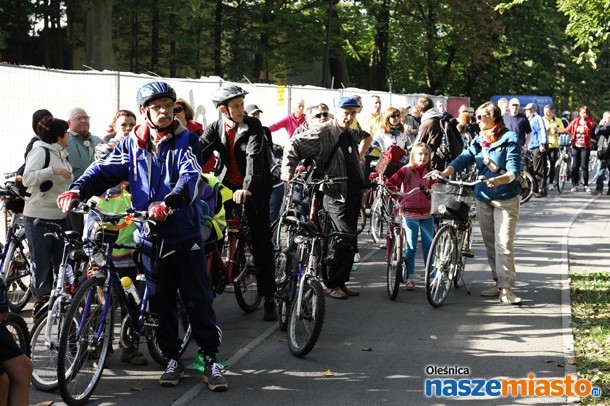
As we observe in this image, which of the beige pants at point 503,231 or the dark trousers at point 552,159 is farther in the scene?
the dark trousers at point 552,159

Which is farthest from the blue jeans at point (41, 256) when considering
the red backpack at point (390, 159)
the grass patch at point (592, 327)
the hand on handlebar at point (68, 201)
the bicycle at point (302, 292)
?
the red backpack at point (390, 159)

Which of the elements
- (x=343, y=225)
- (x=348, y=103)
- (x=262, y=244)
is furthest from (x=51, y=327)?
(x=348, y=103)

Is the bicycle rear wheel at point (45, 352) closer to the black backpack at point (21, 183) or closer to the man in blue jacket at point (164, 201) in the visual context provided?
the man in blue jacket at point (164, 201)

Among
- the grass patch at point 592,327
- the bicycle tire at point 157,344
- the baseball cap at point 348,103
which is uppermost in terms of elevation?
the baseball cap at point 348,103

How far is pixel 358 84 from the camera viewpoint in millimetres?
53406

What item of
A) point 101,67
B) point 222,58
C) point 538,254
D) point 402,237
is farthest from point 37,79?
point 222,58

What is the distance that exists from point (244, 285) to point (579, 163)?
59.1 ft

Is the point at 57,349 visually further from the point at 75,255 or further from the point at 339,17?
the point at 339,17

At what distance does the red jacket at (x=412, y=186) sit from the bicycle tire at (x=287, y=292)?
2.27 meters

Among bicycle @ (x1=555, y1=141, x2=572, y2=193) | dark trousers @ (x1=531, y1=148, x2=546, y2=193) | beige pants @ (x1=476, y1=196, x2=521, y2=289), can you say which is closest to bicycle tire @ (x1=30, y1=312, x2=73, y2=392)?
beige pants @ (x1=476, y1=196, x2=521, y2=289)

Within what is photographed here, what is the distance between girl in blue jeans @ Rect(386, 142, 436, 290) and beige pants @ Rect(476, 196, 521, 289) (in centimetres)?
69

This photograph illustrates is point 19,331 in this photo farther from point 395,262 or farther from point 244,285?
point 395,262

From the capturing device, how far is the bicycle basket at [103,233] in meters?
7.10

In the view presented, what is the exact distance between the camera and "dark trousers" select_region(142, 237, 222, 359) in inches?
284
